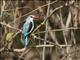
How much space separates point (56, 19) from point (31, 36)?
177 centimetres

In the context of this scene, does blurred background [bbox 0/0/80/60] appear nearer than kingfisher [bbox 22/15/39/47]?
No

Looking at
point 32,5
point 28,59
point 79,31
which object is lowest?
point 28,59

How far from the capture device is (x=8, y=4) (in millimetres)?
4879

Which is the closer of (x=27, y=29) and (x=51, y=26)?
(x=27, y=29)

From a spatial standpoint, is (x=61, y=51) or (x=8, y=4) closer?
(x=8, y=4)

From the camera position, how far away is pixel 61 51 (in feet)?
17.3

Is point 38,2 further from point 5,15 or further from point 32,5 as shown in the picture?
point 5,15

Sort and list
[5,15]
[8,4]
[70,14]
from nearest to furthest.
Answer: [5,15]
[8,4]
[70,14]

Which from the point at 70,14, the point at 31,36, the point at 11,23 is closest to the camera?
the point at 31,36

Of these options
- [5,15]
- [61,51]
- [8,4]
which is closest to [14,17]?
[8,4]

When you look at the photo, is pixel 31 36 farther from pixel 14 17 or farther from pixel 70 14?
pixel 70 14

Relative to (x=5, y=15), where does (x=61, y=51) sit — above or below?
below

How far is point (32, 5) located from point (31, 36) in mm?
1857

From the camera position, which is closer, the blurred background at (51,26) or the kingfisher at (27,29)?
the kingfisher at (27,29)
